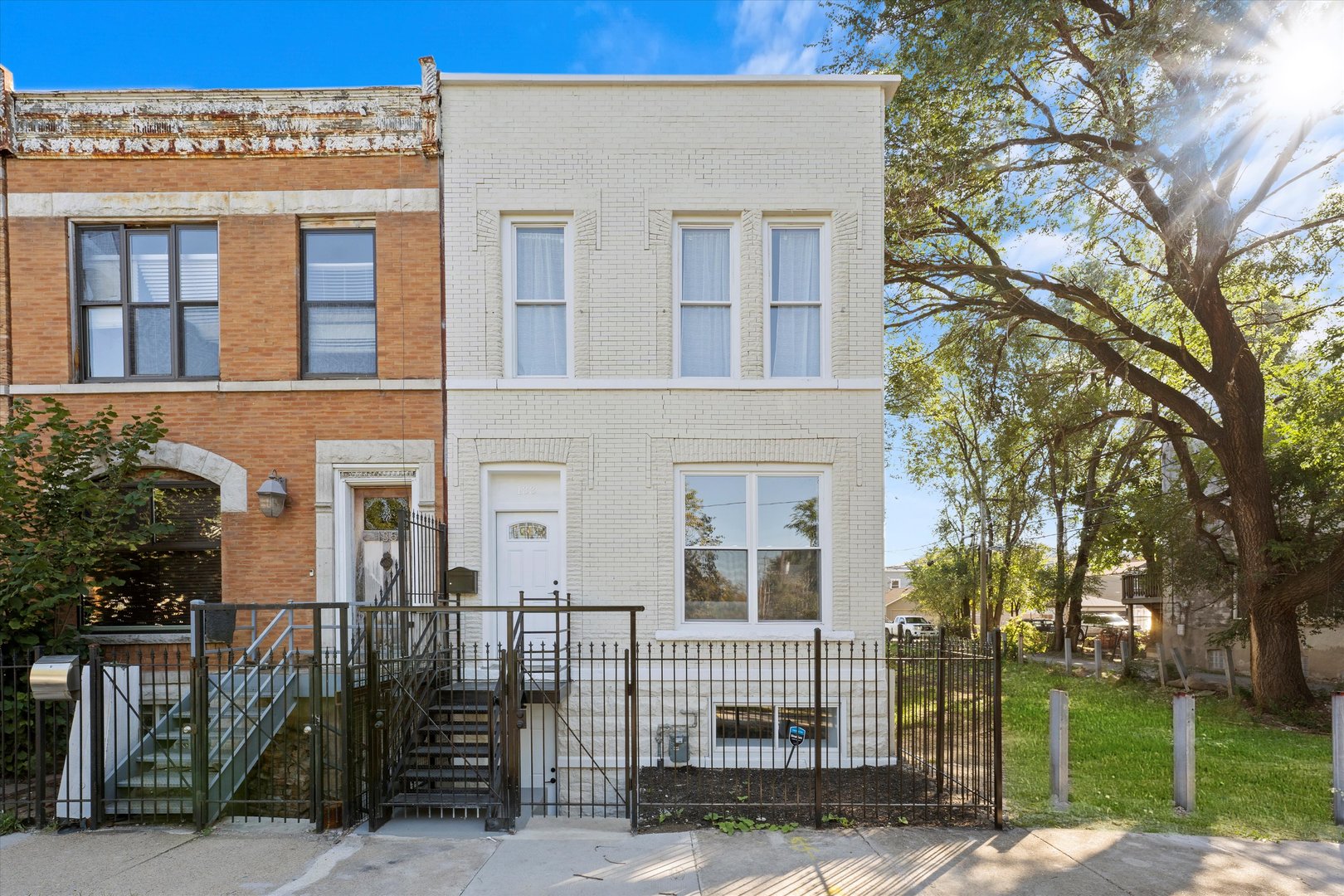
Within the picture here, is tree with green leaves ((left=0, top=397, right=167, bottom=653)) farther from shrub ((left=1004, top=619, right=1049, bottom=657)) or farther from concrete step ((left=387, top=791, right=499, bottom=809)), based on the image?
shrub ((left=1004, top=619, right=1049, bottom=657))

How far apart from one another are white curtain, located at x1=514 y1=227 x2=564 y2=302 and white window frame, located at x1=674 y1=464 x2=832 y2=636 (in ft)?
9.82

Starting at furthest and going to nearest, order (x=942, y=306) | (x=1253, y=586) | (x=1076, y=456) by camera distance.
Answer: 1. (x=1076, y=456)
2. (x=942, y=306)
3. (x=1253, y=586)

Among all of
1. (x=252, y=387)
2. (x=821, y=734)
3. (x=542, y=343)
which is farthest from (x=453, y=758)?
(x=252, y=387)

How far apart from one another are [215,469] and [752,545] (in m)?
7.06

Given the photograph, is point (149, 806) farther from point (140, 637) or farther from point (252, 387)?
point (252, 387)

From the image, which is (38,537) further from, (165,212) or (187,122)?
(187,122)

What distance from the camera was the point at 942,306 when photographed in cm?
1570

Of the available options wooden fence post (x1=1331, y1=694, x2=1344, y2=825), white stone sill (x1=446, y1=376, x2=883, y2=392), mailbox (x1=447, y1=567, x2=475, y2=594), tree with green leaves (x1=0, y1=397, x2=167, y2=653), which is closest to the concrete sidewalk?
wooden fence post (x1=1331, y1=694, x2=1344, y2=825)

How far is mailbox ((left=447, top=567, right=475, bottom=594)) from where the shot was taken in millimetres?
9219

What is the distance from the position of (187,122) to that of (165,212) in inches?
47.6

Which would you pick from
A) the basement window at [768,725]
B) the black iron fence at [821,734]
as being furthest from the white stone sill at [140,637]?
the basement window at [768,725]

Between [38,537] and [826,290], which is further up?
[826,290]

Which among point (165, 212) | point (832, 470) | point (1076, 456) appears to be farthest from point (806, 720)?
point (1076, 456)

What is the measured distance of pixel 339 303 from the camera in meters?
10.0
